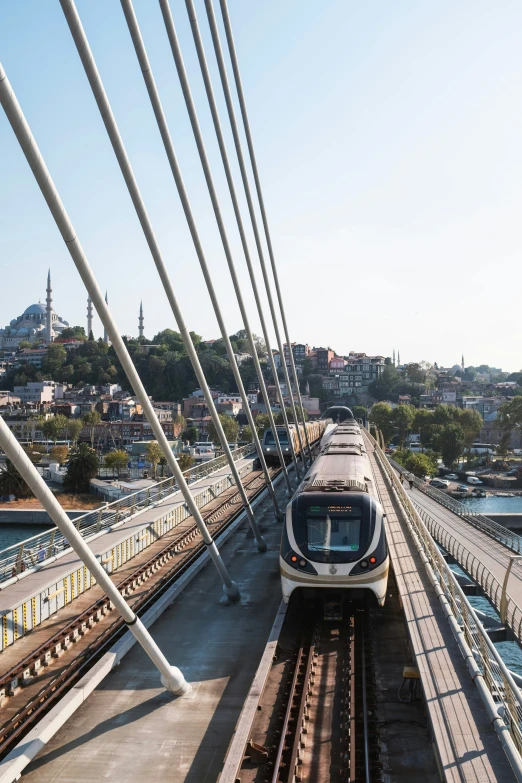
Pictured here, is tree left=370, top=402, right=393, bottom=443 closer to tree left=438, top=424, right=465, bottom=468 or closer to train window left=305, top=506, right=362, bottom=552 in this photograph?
tree left=438, top=424, right=465, bottom=468

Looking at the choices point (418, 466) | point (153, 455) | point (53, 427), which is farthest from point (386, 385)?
point (153, 455)

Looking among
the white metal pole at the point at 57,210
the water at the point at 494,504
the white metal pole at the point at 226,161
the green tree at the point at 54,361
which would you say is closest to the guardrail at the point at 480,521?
the water at the point at 494,504

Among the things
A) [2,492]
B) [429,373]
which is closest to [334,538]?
[2,492]

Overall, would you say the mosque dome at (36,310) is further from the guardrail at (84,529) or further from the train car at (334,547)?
the train car at (334,547)

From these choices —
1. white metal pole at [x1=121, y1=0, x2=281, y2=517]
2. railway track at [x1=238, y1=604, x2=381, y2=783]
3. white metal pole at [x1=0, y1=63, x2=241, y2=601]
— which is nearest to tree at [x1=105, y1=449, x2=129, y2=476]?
white metal pole at [x1=121, y1=0, x2=281, y2=517]

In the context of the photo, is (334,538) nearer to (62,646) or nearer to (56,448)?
(62,646)

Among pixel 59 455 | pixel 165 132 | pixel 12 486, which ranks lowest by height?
pixel 12 486

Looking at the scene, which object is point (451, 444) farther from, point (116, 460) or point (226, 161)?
point (226, 161)
